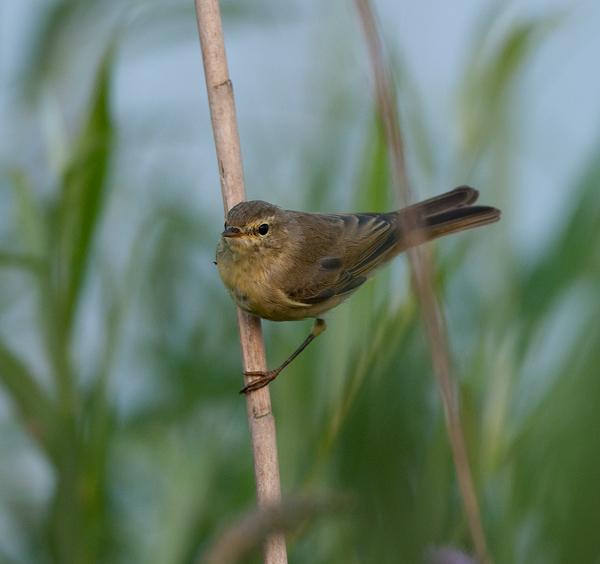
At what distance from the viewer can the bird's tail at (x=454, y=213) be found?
2584mm

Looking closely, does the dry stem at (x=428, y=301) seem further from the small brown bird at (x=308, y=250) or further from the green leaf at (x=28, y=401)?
the green leaf at (x=28, y=401)

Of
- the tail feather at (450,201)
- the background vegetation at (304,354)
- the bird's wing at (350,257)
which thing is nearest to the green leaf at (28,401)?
the background vegetation at (304,354)

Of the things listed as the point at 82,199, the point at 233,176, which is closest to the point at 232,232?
the point at 233,176

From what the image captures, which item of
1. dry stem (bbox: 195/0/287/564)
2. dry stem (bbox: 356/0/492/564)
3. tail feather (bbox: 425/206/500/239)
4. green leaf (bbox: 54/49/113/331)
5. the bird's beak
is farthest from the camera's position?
tail feather (bbox: 425/206/500/239)

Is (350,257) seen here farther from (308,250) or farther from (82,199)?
(82,199)

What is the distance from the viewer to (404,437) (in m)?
1.37

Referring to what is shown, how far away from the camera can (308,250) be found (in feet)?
8.62

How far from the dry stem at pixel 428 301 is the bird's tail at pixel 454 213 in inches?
61.6

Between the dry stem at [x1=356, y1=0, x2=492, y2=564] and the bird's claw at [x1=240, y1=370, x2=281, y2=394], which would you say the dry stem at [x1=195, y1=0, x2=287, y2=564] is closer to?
the bird's claw at [x1=240, y1=370, x2=281, y2=394]

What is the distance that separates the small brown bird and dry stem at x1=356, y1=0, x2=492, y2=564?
39.2 inches

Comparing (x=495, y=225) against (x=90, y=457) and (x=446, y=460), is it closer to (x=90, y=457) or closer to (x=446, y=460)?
(x=446, y=460)

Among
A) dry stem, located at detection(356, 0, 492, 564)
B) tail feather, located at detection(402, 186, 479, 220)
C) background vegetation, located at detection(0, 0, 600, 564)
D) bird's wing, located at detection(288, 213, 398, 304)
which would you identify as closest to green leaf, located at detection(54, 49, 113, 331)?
background vegetation, located at detection(0, 0, 600, 564)

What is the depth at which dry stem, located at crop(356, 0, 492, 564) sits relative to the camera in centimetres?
97

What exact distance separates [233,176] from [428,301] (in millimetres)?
1193
